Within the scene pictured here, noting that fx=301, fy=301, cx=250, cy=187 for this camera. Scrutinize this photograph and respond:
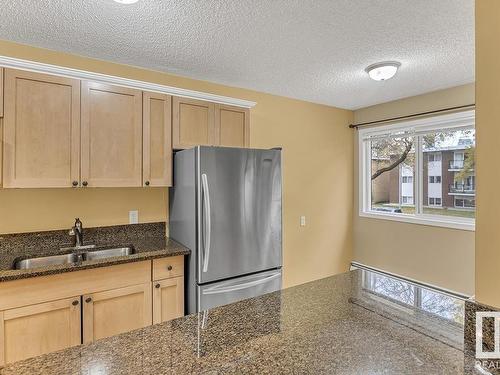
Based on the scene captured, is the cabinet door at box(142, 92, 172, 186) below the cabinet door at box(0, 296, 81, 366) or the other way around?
the other way around

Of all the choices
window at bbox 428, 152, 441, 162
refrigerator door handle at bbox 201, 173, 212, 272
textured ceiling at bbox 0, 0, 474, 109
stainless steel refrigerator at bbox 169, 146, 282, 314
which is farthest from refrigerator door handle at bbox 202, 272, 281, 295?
window at bbox 428, 152, 441, 162

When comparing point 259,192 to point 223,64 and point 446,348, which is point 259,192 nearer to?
point 223,64

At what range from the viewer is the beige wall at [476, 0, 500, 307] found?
91 centimetres

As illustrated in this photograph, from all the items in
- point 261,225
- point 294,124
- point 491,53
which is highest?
point 294,124

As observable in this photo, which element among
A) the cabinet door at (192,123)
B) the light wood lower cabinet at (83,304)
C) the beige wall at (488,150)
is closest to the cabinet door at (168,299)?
the light wood lower cabinet at (83,304)

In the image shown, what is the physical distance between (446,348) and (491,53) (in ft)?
2.93

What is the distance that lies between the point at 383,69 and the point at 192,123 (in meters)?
1.67

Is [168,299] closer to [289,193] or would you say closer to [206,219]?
[206,219]

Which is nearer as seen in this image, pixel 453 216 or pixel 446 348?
pixel 446 348

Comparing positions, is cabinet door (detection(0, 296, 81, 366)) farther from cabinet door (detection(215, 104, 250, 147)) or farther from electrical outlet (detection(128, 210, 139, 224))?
cabinet door (detection(215, 104, 250, 147))

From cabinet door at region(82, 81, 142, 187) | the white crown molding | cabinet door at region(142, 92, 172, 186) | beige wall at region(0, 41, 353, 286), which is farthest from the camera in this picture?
cabinet door at region(142, 92, 172, 186)

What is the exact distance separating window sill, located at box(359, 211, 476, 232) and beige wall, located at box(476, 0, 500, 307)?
249cm

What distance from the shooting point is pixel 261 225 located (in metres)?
2.49

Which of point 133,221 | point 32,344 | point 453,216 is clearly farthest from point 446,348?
point 453,216
